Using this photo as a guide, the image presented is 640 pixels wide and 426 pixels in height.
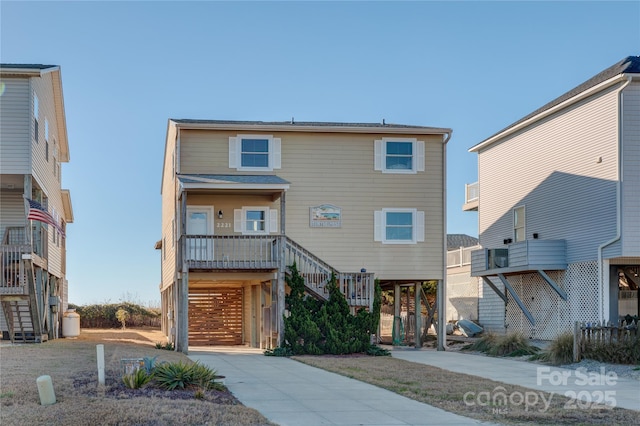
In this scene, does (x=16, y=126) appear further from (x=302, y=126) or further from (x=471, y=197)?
(x=471, y=197)

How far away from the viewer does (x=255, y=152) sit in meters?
25.0

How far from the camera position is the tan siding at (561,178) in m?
23.5

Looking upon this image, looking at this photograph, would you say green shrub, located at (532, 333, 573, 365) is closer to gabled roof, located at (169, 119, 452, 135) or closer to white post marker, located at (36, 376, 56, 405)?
gabled roof, located at (169, 119, 452, 135)

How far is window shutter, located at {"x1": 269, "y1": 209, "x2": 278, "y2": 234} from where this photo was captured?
81.3ft

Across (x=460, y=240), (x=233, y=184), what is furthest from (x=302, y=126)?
(x=460, y=240)

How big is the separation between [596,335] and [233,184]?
34.3ft

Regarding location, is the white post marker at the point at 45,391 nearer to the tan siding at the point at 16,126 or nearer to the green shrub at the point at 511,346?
the tan siding at the point at 16,126

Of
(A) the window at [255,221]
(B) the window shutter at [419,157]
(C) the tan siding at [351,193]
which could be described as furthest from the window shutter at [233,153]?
(B) the window shutter at [419,157]

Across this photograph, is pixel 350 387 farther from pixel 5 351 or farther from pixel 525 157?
pixel 525 157

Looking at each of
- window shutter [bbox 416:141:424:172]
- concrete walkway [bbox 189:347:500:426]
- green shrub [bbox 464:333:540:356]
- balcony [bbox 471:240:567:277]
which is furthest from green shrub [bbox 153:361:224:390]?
balcony [bbox 471:240:567:277]

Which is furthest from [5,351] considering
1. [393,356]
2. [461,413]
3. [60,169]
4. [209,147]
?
[60,169]

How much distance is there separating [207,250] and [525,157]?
503 inches

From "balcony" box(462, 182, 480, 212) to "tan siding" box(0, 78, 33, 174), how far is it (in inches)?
767

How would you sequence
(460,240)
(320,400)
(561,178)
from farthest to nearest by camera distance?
1. (460,240)
2. (561,178)
3. (320,400)
